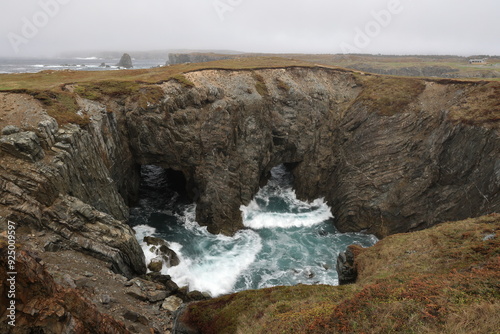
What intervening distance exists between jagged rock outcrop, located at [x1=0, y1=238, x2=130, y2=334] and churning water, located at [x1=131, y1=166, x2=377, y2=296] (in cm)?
1877

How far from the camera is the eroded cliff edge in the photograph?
2600 centimetres

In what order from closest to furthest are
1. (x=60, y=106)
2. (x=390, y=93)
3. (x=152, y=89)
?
(x=60, y=106) → (x=152, y=89) → (x=390, y=93)

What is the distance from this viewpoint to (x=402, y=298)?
41.7 ft

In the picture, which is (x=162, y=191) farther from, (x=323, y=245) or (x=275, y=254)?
(x=323, y=245)

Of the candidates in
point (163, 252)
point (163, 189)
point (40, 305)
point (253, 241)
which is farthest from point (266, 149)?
point (40, 305)

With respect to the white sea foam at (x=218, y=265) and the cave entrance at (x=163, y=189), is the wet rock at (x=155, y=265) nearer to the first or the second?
the white sea foam at (x=218, y=265)

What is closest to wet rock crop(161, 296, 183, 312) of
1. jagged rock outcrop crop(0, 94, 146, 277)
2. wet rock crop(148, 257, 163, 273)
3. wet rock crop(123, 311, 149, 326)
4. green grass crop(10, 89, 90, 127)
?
wet rock crop(123, 311, 149, 326)

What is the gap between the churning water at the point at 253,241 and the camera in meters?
32.4

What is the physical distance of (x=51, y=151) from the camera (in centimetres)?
2609

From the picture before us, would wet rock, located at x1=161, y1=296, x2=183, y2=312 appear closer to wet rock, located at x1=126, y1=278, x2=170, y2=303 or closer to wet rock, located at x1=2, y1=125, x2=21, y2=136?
wet rock, located at x1=126, y1=278, x2=170, y2=303

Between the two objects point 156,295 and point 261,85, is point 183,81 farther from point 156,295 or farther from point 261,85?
point 156,295

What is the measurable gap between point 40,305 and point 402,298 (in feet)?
52.2

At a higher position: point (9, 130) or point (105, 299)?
point (9, 130)

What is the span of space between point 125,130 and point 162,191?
15.0 metres
